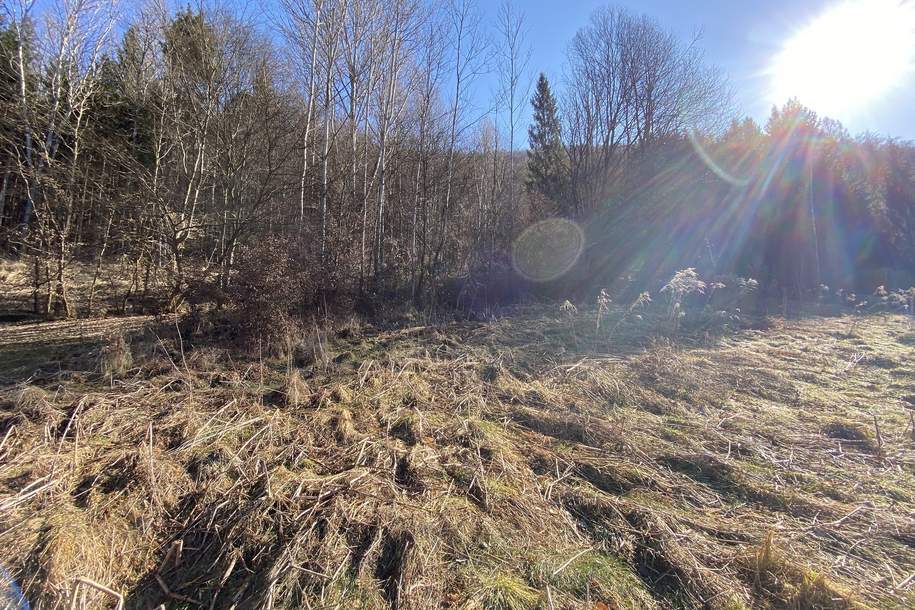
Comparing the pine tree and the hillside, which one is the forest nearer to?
the hillside

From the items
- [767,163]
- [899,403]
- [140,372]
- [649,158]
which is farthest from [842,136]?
[140,372]

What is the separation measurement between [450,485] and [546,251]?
33.3ft

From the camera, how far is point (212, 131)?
9.13m

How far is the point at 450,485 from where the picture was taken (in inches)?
111

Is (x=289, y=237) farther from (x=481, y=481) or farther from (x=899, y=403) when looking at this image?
(x=899, y=403)

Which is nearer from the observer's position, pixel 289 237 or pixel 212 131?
pixel 289 237

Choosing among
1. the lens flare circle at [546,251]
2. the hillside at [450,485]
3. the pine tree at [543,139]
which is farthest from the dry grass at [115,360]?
the pine tree at [543,139]

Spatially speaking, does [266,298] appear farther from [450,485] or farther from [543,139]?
[543,139]

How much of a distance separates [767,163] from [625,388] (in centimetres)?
1226

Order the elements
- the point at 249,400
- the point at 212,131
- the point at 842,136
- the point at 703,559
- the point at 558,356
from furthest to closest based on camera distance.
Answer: the point at 842,136
the point at 212,131
the point at 558,356
the point at 249,400
the point at 703,559

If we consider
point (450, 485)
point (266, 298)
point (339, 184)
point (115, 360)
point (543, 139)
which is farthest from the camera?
point (543, 139)


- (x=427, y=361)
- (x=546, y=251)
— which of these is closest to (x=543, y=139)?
(x=546, y=251)

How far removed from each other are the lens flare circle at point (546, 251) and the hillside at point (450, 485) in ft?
→ 23.1

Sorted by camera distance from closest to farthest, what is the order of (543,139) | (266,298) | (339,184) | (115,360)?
(115,360), (266,298), (339,184), (543,139)
